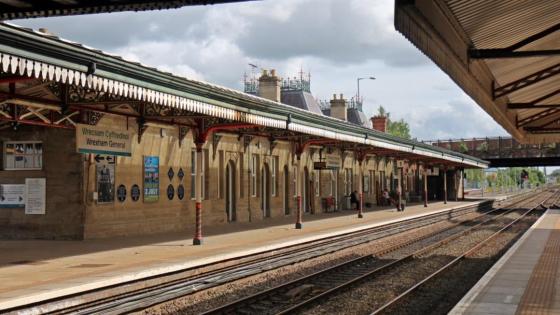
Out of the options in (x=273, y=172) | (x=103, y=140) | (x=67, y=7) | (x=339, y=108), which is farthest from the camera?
(x=339, y=108)

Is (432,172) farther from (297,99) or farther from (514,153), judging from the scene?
(514,153)

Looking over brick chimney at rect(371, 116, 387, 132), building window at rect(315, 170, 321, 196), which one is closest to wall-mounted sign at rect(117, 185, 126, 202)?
building window at rect(315, 170, 321, 196)

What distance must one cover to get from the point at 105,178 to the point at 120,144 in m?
1.50

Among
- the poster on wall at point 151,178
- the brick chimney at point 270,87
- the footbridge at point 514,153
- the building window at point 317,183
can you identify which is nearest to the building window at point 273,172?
the building window at point 317,183

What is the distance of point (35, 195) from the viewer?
17.8m

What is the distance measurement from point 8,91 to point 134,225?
645 cm

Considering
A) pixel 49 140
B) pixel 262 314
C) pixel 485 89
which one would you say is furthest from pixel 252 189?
pixel 262 314

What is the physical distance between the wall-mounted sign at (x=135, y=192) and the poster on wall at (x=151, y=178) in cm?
32

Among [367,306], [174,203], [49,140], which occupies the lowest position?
[367,306]

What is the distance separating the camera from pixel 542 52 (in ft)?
31.1

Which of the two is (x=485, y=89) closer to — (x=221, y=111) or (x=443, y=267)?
(x=443, y=267)

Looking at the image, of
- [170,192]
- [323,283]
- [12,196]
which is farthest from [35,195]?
[323,283]

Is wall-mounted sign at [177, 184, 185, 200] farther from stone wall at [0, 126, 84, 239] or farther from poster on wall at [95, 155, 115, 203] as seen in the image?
stone wall at [0, 126, 84, 239]

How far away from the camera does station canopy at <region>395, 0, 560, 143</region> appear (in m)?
7.25
